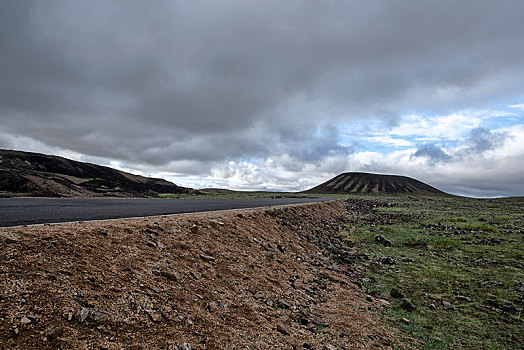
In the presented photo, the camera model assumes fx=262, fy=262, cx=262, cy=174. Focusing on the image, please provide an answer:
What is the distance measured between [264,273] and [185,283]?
284 cm

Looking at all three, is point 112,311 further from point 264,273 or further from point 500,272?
point 500,272

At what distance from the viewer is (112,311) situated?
4078mm

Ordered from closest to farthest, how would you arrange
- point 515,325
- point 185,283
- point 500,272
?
point 185,283
point 515,325
point 500,272

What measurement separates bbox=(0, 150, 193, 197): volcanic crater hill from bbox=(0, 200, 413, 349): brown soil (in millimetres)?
28015

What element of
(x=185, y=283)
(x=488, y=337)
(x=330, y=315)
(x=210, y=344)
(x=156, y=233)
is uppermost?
(x=156, y=233)

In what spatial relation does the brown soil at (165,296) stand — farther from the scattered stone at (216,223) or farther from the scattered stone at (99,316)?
the scattered stone at (216,223)

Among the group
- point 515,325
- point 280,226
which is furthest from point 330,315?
point 280,226

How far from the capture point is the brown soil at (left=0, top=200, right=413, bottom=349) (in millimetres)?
3629

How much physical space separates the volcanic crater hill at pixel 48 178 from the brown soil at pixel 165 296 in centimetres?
2801

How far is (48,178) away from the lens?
3531 cm

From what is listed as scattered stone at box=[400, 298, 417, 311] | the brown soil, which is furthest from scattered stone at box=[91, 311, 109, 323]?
scattered stone at box=[400, 298, 417, 311]

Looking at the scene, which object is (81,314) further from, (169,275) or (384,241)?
(384,241)

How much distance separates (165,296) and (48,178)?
40622 millimetres

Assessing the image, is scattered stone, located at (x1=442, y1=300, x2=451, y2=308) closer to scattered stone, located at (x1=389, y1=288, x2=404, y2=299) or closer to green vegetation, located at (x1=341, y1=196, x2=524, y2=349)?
green vegetation, located at (x1=341, y1=196, x2=524, y2=349)
